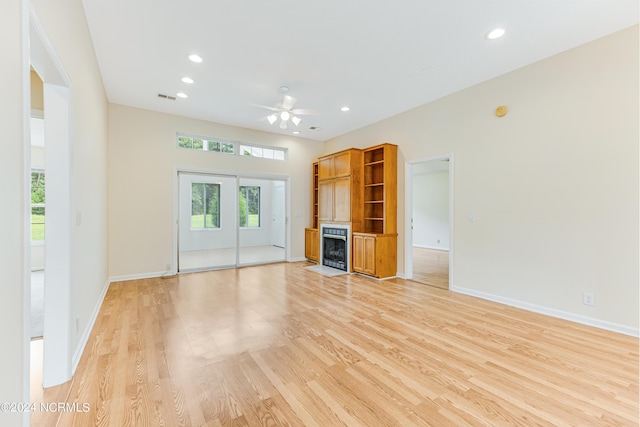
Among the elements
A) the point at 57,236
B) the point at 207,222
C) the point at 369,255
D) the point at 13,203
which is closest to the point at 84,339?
the point at 57,236

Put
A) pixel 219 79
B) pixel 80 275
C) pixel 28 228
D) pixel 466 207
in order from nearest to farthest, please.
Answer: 1. pixel 28 228
2. pixel 80 275
3. pixel 219 79
4. pixel 466 207

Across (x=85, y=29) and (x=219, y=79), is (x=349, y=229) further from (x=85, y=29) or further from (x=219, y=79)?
(x=85, y=29)

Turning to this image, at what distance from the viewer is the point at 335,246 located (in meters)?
6.00

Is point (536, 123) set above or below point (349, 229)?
above

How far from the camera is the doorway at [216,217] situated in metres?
5.69

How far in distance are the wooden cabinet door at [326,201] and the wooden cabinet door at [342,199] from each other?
145mm

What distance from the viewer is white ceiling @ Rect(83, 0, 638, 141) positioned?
99.3 inches

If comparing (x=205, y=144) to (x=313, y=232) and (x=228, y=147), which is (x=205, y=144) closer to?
(x=228, y=147)

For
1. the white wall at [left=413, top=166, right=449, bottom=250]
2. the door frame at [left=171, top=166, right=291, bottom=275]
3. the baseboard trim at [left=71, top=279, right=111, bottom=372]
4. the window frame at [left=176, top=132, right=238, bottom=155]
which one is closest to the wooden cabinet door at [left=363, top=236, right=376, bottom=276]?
the door frame at [left=171, top=166, right=291, bottom=275]

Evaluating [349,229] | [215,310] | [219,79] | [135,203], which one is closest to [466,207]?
[349,229]

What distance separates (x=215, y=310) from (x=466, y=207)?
4.00 meters

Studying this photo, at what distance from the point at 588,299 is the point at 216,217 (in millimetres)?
6255

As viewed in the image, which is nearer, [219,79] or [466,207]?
[219,79]

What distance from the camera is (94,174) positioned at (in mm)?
3232
